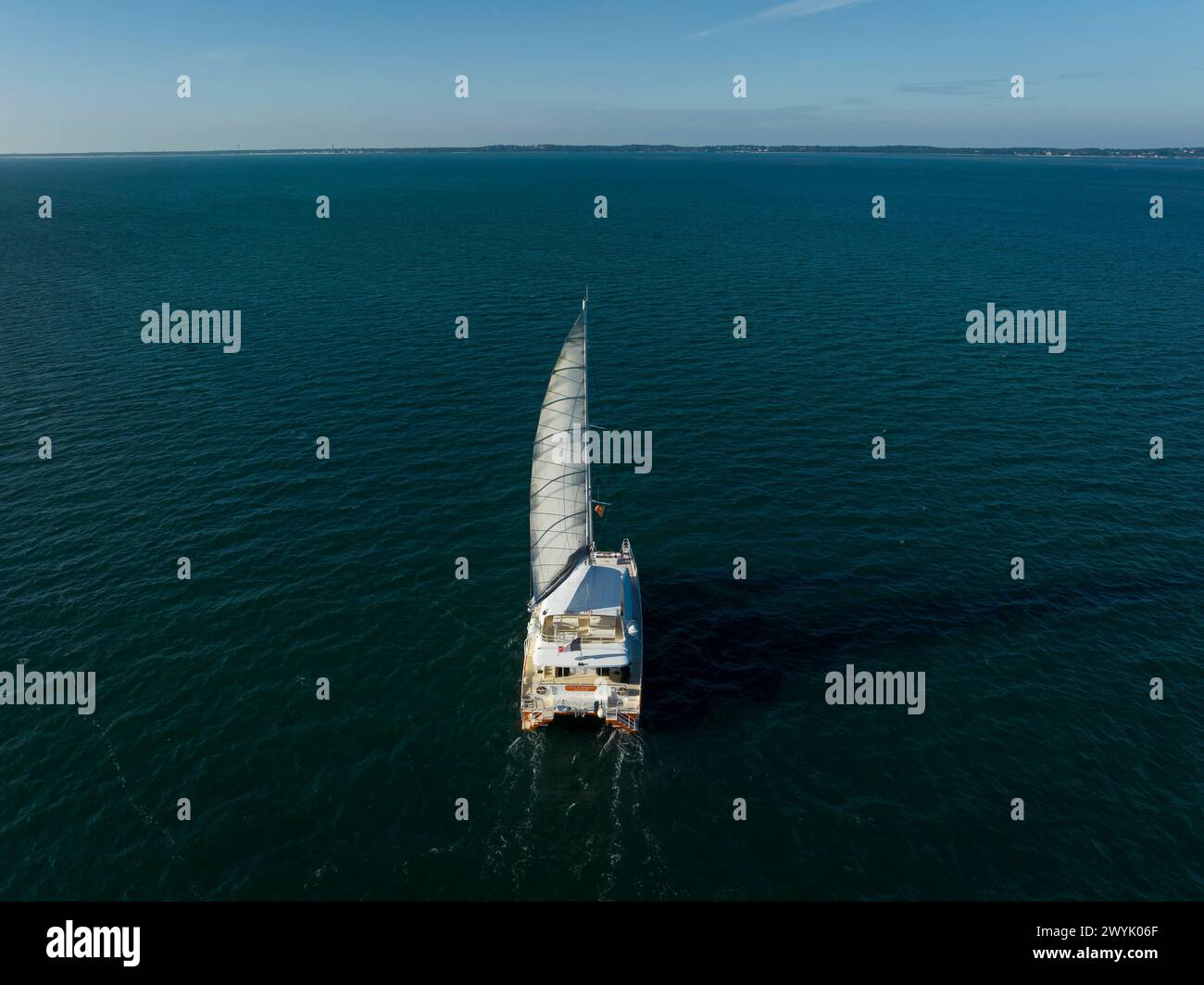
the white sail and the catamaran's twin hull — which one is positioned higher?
the white sail

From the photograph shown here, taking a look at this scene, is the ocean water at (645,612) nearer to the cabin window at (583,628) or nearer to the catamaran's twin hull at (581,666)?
the catamaran's twin hull at (581,666)

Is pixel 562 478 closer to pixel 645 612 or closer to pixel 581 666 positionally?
pixel 645 612

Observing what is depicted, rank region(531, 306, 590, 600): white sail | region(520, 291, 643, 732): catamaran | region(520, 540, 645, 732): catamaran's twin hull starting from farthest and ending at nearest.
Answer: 1. region(531, 306, 590, 600): white sail
2. region(520, 291, 643, 732): catamaran
3. region(520, 540, 645, 732): catamaran's twin hull

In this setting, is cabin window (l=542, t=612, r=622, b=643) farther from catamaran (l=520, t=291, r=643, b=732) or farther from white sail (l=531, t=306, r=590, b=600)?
white sail (l=531, t=306, r=590, b=600)

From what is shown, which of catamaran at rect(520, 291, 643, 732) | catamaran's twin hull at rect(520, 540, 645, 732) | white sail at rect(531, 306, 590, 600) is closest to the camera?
catamaran's twin hull at rect(520, 540, 645, 732)

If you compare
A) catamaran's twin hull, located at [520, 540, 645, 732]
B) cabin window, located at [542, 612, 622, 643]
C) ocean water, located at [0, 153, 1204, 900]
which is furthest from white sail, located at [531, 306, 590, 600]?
ocean water, located at [0, 153, 1204, 900]
